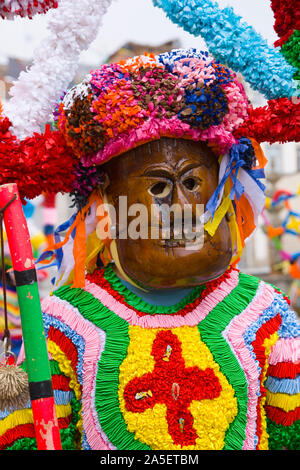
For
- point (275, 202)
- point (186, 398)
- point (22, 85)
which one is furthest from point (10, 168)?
point (275, 202)

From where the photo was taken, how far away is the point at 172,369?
1.40 m

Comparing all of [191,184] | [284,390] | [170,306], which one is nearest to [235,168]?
[191,184]

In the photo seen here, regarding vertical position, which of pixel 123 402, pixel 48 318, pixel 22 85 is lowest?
pixel 123 402

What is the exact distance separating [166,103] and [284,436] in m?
1.03

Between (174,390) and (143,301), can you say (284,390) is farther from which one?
(143,301)

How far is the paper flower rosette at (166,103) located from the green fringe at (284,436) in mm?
652

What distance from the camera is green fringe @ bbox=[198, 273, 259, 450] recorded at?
4.61 feet

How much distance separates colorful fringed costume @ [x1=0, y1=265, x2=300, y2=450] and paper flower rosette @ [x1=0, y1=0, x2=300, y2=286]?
0.31 m

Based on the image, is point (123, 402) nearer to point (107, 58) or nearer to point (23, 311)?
point (23, 311)

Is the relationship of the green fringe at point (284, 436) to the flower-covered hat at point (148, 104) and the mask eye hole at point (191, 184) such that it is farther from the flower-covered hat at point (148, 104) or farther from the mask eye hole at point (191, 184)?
the flower-covered hat at point (148, 104)

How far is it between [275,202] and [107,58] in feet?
9.29
